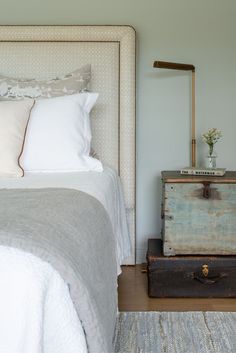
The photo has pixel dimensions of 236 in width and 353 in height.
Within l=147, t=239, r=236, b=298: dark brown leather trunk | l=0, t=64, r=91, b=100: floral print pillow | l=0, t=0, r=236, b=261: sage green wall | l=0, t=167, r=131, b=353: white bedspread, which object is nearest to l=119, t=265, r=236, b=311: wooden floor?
l=147, t=239, r=236, b=298: dark brown leather trunk

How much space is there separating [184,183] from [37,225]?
133 cm

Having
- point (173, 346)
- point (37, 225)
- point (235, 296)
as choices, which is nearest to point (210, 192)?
point (235, 296)

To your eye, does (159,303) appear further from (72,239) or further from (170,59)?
(170,59)

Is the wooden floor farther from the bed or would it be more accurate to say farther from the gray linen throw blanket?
the gray linen throw blanket

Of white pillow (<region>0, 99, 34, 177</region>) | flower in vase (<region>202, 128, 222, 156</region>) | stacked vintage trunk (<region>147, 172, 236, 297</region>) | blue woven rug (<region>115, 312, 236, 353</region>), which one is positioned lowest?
blue woven rug (<region>115, 312, 236, 353</region>)

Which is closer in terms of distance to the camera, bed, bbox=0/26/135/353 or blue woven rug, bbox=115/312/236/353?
bed, bbox=0/26/135/353

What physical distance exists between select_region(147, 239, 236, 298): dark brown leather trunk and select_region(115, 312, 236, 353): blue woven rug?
194mm

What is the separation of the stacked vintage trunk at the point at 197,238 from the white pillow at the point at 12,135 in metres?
0.74

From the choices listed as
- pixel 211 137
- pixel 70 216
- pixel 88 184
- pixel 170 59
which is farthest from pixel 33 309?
pixel 170 59

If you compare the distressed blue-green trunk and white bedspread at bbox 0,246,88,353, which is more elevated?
the distressed blue-green trunk

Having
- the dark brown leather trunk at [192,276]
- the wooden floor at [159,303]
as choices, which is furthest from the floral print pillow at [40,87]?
the wooden floor at [159,303]

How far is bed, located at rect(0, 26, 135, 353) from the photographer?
28.8 inches

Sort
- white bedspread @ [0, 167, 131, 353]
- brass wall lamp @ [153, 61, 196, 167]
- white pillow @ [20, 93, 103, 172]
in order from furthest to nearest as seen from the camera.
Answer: brass wall lamp @ [153, 61, 196, 167], white pillow @ [20, 93, 103, 172], white bedspread @ [0, 167, 131, 353]

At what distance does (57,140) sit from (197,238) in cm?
85
